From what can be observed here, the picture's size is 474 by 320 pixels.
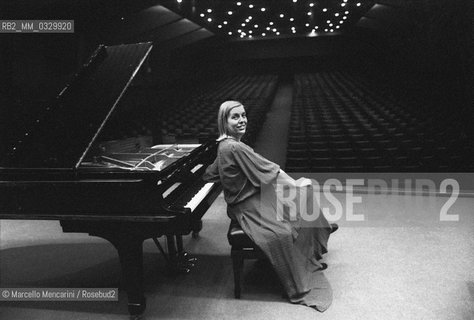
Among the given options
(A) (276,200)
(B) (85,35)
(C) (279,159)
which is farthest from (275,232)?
(B) (85,35)

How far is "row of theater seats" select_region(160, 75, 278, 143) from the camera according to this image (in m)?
5.75

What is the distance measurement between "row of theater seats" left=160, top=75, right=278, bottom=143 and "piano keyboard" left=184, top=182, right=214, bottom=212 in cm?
90

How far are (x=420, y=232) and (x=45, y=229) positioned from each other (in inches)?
151

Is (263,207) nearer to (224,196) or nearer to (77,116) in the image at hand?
(224,196)

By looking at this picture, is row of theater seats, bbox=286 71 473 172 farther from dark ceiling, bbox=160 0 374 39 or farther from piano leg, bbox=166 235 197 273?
dark ceiling, bbox=160 0 374 39

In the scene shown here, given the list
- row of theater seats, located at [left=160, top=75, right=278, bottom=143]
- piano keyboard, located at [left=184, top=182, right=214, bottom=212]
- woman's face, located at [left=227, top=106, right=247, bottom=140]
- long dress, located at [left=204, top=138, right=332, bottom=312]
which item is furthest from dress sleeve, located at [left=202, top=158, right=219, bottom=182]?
row of theater seats, located at [left=160, top=75, right=278, bottom=143]

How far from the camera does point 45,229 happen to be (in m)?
3.54

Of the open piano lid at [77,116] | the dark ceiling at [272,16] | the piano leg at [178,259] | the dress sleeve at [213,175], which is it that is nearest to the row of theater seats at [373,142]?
the piano leg at [178,259]

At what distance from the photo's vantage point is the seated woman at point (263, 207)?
195 centimetres

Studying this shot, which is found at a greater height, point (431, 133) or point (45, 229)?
point (431, 133)

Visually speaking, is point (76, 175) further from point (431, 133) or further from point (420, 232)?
point (431, 133)

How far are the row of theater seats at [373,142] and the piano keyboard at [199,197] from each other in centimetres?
281

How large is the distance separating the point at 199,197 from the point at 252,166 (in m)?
0.39

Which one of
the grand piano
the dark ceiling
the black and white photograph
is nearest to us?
the grand piano
